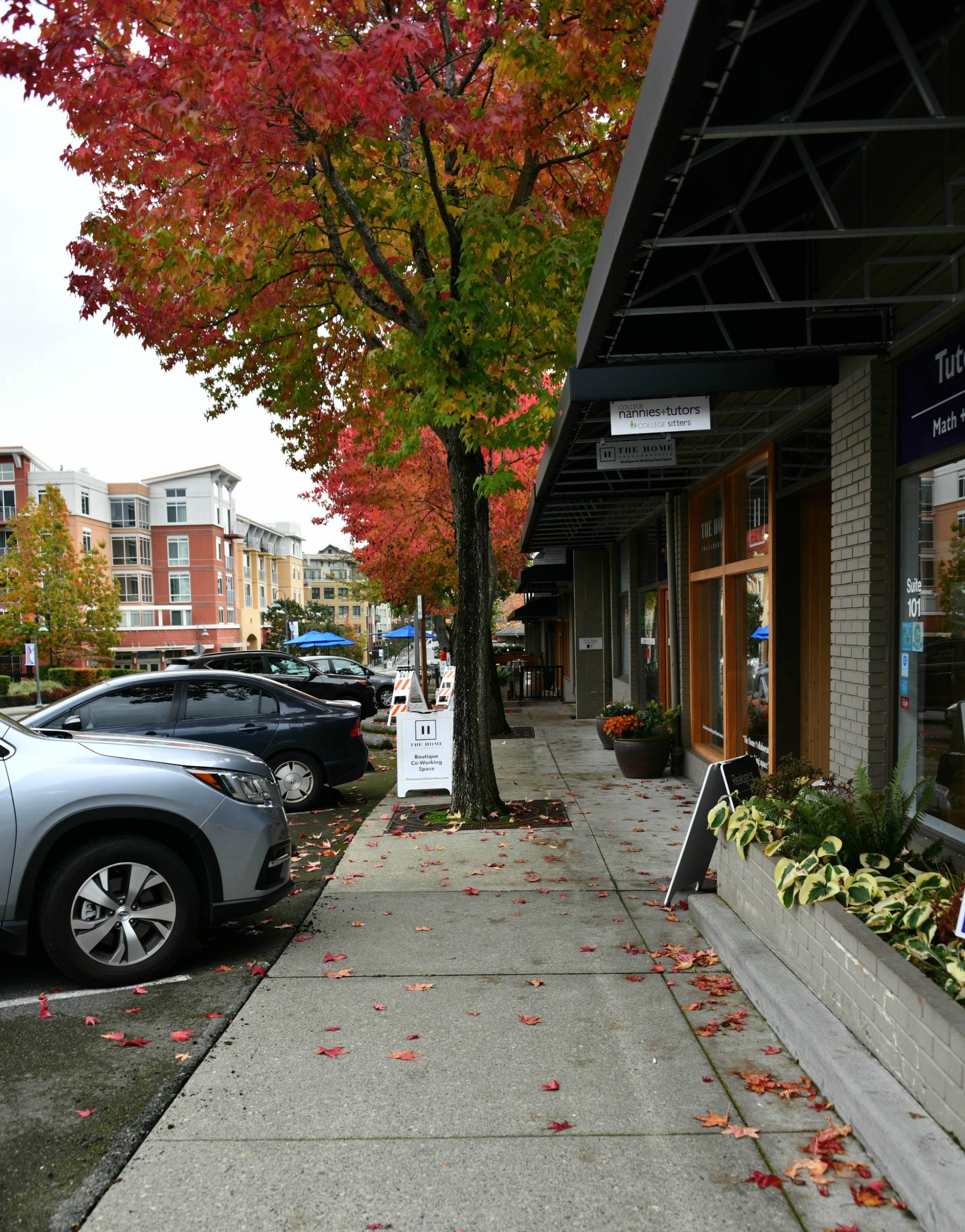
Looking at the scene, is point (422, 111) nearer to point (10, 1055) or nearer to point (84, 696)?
point (84, 696)

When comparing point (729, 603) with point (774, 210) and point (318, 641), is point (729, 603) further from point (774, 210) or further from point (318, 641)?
point (318, 641)

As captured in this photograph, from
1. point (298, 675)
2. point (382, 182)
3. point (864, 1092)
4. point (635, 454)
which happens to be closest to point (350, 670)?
point (298, 675)

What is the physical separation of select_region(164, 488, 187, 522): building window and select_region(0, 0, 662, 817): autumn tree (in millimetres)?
71030

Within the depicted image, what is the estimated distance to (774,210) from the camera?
5.42 m

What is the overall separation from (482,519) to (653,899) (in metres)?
4.88

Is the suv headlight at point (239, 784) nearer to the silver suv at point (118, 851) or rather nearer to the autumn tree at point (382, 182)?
the silver suv at point (118, 851)

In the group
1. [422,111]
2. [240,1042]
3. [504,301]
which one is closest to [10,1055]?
[240,1042]

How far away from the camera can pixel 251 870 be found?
557cm

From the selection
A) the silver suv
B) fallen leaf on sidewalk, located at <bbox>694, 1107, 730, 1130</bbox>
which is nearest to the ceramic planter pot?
the silver suv

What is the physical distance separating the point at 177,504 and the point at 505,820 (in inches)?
2954

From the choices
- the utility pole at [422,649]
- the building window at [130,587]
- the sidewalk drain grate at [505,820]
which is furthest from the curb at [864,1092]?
the building window at [130,587]

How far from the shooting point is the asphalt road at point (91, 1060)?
341 cm

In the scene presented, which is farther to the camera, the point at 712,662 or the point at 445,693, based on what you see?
the point at 445,693

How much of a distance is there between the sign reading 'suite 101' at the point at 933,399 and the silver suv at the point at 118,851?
4156 millimetres
